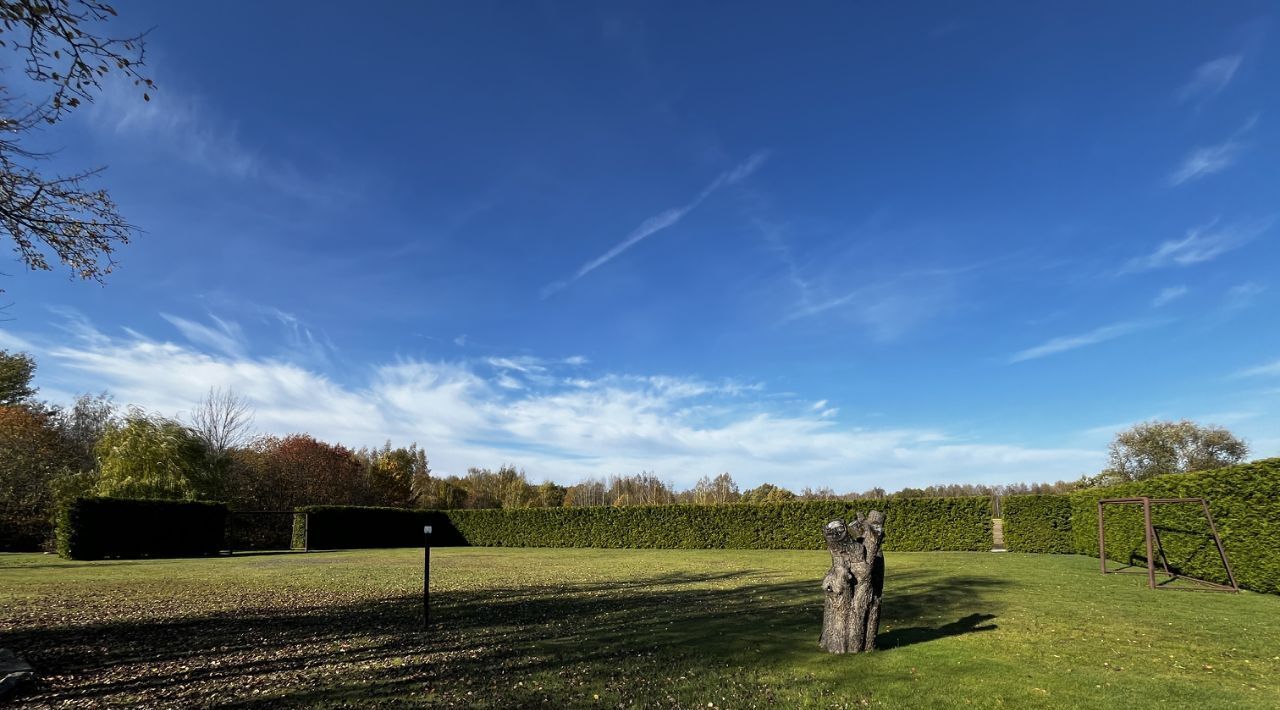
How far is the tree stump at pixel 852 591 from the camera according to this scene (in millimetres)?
6750

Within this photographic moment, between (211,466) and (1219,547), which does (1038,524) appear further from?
(211,466)

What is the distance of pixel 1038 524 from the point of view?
77.3 feet

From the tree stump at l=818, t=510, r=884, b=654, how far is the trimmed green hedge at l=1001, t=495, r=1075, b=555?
21086 mm

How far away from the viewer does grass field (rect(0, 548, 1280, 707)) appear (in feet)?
17.8

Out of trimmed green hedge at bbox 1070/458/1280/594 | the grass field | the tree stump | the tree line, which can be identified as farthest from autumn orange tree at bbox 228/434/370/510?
trimmed green hedge at bbox 1070/458/1280/594

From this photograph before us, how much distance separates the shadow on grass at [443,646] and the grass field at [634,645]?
0.04 meters

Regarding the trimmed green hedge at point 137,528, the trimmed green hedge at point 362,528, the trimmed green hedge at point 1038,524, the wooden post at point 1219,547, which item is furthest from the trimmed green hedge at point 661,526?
the wooden post at point 1219,547

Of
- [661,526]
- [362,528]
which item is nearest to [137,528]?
[362,528]

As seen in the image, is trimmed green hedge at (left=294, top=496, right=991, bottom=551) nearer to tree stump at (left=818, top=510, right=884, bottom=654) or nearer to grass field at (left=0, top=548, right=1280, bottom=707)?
grass field at (left=0, top=548, right=1280, bottom=707)

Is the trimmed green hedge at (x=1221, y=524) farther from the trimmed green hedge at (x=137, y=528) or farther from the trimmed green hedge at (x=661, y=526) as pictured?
the trimmed green hedge at (x=137, y=528)

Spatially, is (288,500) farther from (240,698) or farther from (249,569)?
(240,698)

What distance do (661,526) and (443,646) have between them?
24874mm

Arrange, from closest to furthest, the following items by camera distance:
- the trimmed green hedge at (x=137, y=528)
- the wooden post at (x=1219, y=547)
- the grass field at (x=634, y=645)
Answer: the grass field at (x=634, y=645)
the wooden post at (x=1219, y=547)
the trimmed green hedge at (x=137, y=528)

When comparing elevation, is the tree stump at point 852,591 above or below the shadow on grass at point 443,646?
above
